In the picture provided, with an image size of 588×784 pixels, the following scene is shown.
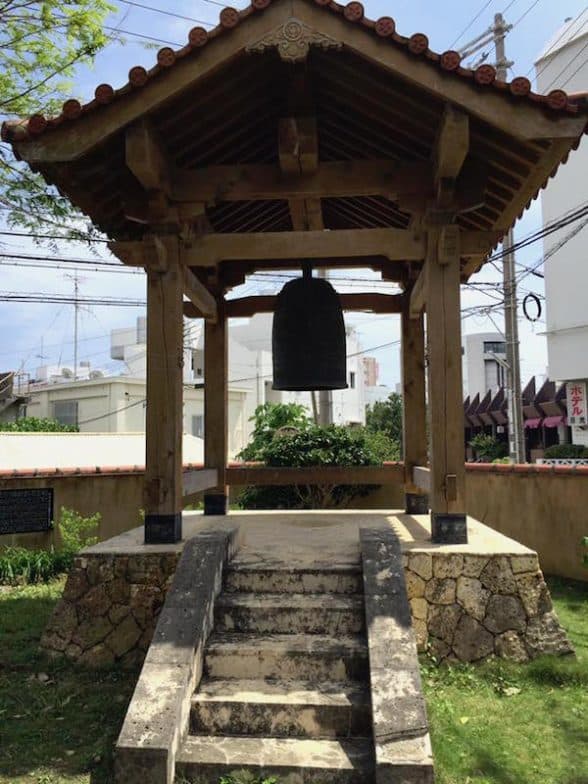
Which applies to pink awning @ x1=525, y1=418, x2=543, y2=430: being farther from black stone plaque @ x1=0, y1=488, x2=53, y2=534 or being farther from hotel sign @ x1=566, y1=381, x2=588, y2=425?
black stone plaque @ x1=0, y1=488, x2=53, y2=534

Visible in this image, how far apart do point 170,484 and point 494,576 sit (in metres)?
2.67

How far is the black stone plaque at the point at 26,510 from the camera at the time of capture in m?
9.88

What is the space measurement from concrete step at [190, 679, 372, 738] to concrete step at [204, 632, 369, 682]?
19 cm

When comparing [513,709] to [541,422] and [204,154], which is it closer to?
[204,154]

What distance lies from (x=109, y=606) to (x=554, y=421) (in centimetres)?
2548

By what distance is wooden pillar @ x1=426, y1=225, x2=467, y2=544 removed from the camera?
5.39 m

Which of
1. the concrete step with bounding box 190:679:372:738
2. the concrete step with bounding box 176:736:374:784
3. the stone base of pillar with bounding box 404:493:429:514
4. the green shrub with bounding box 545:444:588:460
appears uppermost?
the green shrub with bounding box 545:444:588:460

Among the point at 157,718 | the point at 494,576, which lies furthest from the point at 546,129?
the point at 157,718

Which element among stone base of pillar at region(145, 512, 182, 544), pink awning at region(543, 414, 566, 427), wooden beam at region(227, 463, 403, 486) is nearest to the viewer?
stone base of pillar at region(145, 512, 182, 544)

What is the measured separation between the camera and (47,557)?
9.09m

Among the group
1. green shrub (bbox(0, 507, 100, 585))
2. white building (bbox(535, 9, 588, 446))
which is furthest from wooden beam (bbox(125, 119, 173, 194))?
white building (bbox(535, 9, 588, 446))

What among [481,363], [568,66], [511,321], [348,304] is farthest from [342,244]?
[481,363]

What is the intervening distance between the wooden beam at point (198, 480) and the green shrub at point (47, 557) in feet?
7.65

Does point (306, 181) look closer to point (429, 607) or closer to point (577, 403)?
point (429, 607)
